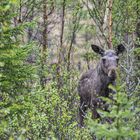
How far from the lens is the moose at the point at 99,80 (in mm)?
12534

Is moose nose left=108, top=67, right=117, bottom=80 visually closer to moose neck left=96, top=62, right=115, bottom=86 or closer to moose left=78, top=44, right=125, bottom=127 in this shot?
moose left=78, top=44, right=125, bottom=127

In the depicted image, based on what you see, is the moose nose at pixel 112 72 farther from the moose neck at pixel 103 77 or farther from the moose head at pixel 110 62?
the moose neck at pixel 103 77

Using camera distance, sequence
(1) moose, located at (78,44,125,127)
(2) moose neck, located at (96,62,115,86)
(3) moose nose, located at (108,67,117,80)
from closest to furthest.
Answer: (3) moose nose, located at (108,67,117,80)
(1) moose, located at (78,44,125,127)
(2) moose neck, located at (96,62,115,86)

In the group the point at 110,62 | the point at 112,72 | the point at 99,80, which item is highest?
the point at 110,62

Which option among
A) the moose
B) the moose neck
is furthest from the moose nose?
the moose neck

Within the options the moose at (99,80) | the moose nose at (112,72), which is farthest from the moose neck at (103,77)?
the moose nose at (112,72)

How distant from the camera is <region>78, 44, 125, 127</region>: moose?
41.1 ft

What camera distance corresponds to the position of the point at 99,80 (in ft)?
44.3

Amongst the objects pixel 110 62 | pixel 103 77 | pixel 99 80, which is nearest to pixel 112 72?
pixel 110 62

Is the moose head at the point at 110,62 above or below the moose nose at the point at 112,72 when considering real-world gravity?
above

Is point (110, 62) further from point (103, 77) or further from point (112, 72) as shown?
point (103, 77)

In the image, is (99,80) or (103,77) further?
(99,80)

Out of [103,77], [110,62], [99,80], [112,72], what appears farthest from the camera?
[99,80]

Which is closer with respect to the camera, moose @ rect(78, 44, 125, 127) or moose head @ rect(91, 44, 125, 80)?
moose head @ rect(91, 44, 125, 80)
